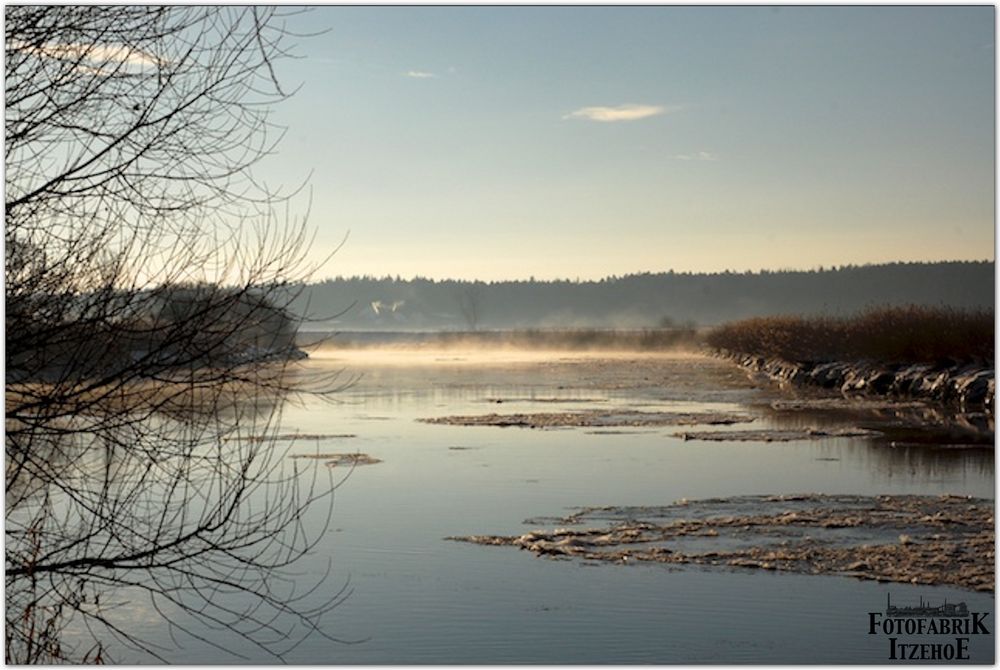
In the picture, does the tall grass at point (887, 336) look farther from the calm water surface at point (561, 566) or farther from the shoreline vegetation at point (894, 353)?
the calm water surface at point (561, 566)

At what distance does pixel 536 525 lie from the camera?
11484mm

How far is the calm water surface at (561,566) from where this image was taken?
740 centimetres

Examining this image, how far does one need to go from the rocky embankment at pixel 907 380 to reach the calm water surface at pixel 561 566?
15.8 ft

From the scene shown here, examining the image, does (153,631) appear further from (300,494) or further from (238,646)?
(300,494)

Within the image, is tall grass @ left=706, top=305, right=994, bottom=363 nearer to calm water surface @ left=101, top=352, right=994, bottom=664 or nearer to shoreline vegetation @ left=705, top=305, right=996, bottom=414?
shoreline vegetation @ left=705, top=305, right=996, bottom=414

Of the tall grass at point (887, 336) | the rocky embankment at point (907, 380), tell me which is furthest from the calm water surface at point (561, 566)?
the tall grass at point (887, 336)

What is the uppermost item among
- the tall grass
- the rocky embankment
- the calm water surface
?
the tall grass

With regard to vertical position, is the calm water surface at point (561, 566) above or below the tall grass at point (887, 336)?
below

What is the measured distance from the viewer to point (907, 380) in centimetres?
2978

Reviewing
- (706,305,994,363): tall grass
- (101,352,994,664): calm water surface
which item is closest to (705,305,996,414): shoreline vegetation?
(706,305,994,363): tall grass

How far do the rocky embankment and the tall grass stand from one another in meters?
0.41

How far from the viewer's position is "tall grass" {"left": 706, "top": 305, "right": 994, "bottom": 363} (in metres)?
29.0

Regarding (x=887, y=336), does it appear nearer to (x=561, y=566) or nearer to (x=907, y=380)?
(x=907, y=380)

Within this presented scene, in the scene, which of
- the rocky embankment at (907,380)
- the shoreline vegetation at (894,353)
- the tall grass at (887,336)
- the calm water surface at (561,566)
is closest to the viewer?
the calm water surface at (561,566)
